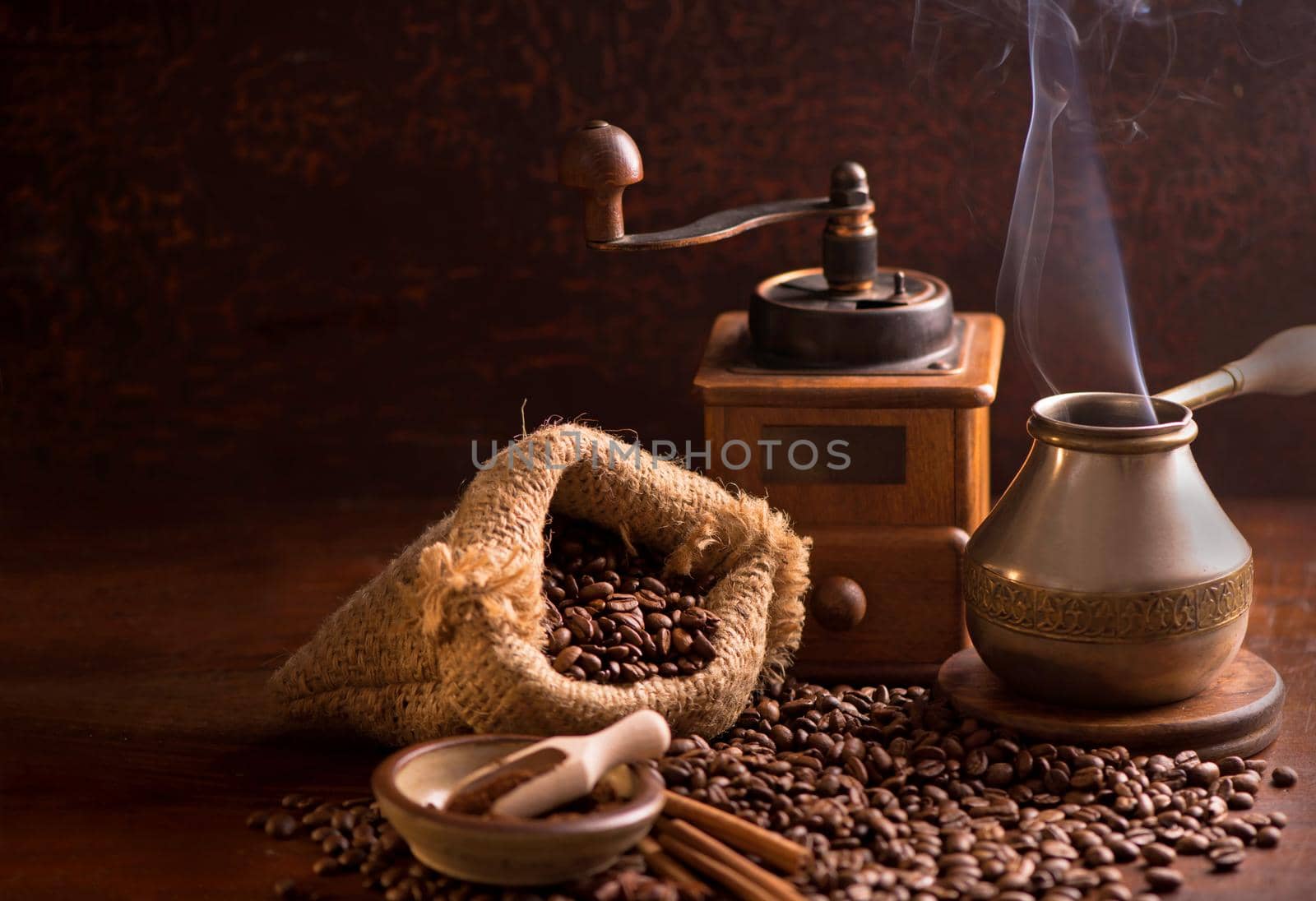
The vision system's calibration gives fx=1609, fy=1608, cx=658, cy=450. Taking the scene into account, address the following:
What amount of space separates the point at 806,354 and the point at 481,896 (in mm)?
704

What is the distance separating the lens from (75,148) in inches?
84.6

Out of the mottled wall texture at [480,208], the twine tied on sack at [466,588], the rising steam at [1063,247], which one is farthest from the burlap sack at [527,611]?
the mottled wall texture at [480,208]

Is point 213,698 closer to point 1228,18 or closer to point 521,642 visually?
point 521,642

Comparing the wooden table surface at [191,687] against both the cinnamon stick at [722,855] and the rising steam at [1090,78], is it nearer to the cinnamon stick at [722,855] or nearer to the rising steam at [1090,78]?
the cinnamon stick at [722,855]

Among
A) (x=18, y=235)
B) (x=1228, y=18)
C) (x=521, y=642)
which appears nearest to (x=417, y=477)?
(x=18, y=235)

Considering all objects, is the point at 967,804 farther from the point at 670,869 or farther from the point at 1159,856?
the point at 670,869

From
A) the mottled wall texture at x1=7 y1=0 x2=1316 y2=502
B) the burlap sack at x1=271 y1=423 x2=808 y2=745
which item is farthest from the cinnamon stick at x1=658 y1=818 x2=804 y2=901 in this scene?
the mottled wall texture at x1=7 y1=0 x2=1316 y2=502

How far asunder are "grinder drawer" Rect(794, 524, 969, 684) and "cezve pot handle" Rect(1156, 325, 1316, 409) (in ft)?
0.97

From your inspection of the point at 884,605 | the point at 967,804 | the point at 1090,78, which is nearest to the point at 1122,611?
the point at 967,804

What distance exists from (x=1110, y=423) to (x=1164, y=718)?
0.29 metres

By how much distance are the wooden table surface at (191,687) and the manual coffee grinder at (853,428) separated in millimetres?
387

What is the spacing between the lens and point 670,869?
1.25 meters

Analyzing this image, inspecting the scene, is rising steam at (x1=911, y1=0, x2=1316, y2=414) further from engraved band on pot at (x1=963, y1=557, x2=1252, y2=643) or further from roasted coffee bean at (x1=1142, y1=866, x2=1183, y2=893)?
roasted coffee bean at (x1=1142, y1=866, x2=1183, y2=893)

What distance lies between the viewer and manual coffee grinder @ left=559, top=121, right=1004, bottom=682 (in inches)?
64.5
